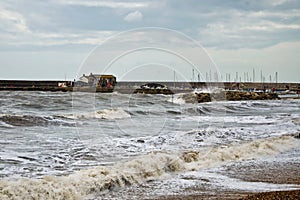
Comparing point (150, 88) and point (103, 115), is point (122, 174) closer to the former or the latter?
point (103, 115)

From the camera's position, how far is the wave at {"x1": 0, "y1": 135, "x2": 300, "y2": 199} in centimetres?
666

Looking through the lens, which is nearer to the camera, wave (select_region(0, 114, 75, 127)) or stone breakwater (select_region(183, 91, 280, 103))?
wave (select_region(0, 114, 75, 127))

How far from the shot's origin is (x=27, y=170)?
845 centimetres

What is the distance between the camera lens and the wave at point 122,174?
21.8 feet

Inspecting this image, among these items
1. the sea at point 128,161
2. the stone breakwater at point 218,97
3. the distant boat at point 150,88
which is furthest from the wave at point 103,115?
the stone breakwater at point 218,97

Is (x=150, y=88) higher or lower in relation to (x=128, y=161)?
higher

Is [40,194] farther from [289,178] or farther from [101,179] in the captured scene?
[289,178]

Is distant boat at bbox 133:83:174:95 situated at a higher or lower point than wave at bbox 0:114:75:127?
higher

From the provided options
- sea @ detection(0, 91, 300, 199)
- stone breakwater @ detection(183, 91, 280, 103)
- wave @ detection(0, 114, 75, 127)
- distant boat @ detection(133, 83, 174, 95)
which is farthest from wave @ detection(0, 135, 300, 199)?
stone breakwater @ detection(183, 91, 280, 103)

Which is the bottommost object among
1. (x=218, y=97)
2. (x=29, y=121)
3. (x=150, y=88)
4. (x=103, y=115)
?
(x=218, y=97)

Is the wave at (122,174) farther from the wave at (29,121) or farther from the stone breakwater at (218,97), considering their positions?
the stone breakwater at (218,97)

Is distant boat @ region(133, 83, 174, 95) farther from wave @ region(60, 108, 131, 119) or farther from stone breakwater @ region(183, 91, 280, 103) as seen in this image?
stone breakwater @ region(183, 91, 280, 103)

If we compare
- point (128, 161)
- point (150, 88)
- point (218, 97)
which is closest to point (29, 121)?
point (128, 161)

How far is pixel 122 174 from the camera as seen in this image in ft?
26.2
